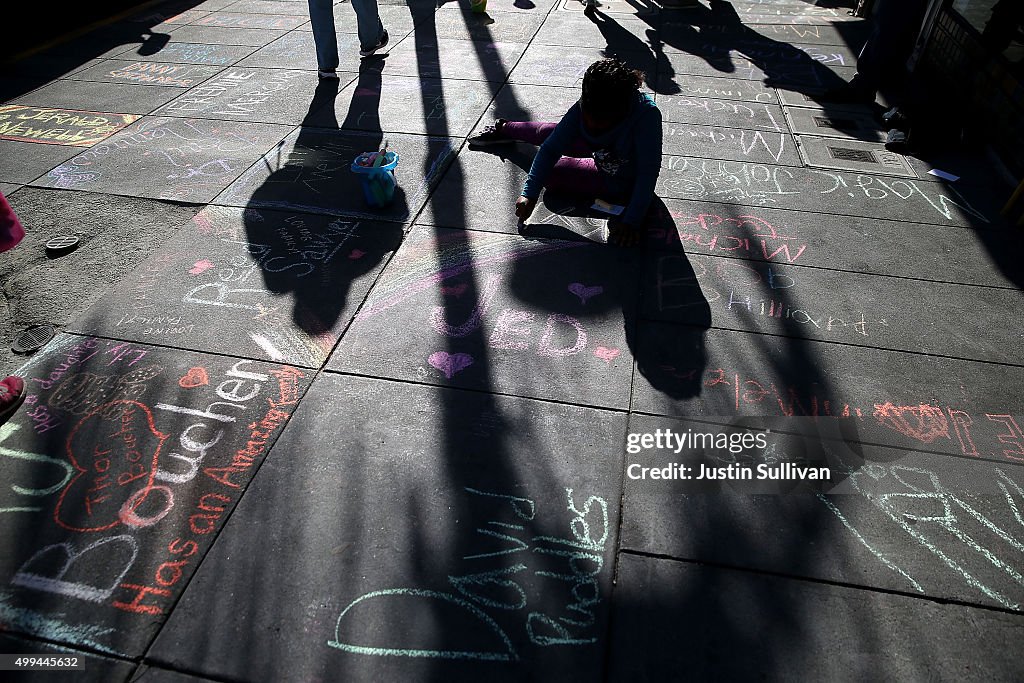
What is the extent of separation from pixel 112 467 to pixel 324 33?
5.49 m

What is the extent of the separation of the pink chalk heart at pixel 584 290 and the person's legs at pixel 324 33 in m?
4.68

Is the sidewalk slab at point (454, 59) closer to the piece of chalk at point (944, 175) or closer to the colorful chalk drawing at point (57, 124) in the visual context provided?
the colorful chalk drawing at point (57, 124)

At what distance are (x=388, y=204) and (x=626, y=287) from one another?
6.52 ft

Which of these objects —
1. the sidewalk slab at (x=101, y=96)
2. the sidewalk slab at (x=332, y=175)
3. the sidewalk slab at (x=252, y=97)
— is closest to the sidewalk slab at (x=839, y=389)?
the sidewalk slab at (x=332, y=175)

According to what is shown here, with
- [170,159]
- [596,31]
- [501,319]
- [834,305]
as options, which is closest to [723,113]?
[596,31]

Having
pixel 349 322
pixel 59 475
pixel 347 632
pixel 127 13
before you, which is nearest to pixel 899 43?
pixel 349 322

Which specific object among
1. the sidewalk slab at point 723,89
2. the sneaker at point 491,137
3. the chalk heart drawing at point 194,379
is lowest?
the sidewalk slab at point 723,89

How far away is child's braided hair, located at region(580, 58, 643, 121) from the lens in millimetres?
3670

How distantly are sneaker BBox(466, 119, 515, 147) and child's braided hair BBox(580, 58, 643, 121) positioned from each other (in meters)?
1.77

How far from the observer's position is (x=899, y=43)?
6500 millimetres

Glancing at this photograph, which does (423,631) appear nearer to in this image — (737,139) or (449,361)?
(449,361)

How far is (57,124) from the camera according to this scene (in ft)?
19.7

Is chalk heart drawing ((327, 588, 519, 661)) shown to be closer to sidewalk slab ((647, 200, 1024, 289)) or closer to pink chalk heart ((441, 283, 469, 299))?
pink chalk heart ((441, 283, 469, 299))

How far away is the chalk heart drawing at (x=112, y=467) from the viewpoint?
2631mm
